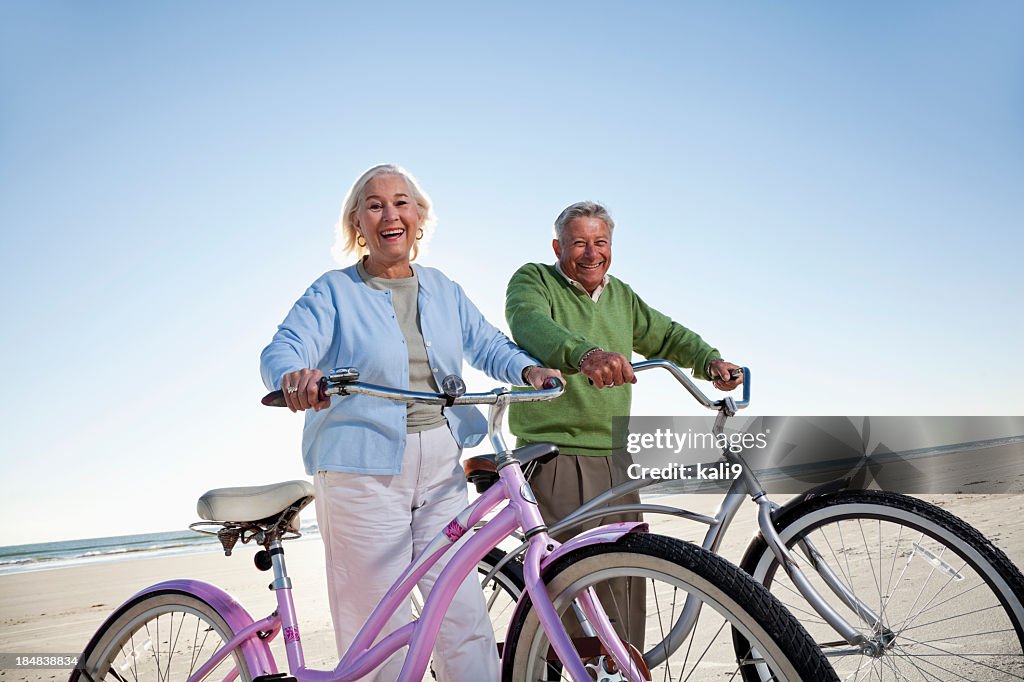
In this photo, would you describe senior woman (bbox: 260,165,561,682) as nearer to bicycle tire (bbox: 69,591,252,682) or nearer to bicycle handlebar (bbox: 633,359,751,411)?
bicycle handlebar (bbox: 633,359,751,411)

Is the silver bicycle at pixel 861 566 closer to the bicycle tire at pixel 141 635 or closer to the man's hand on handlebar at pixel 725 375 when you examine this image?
the man's hand on handlebar at pixel 725 375

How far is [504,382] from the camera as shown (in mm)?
2465

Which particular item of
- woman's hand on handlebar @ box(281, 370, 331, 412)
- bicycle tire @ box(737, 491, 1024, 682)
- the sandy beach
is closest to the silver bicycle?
bicycle tire @ box(737, 491, 1024, 682)

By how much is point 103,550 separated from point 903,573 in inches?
609

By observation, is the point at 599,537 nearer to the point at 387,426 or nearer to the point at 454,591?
the point at 454,591

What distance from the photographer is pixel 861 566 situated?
2.71 m

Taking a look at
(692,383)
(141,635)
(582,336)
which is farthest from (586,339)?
(141,635)

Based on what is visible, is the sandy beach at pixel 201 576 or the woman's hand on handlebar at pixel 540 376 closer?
the woman's hand on handlebar at pixel 540 376

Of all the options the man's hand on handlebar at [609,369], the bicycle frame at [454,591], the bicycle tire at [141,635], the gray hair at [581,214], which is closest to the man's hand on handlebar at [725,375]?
the gray hair at [581,214]

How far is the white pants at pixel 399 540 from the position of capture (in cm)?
229

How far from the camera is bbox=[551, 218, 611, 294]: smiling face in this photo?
9.82 ft

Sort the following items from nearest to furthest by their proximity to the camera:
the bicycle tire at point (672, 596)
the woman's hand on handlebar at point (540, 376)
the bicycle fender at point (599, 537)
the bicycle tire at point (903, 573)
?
the bicycle tire at point (672, 596) < the bicycle fender at point (599, 537) < the woman's hand on handlebar at point (540, 376) < the bicycle tire at point (903, 573)

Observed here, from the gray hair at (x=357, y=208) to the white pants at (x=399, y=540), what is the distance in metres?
0.60

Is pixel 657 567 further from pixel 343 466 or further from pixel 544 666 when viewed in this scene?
pixel 343 466
